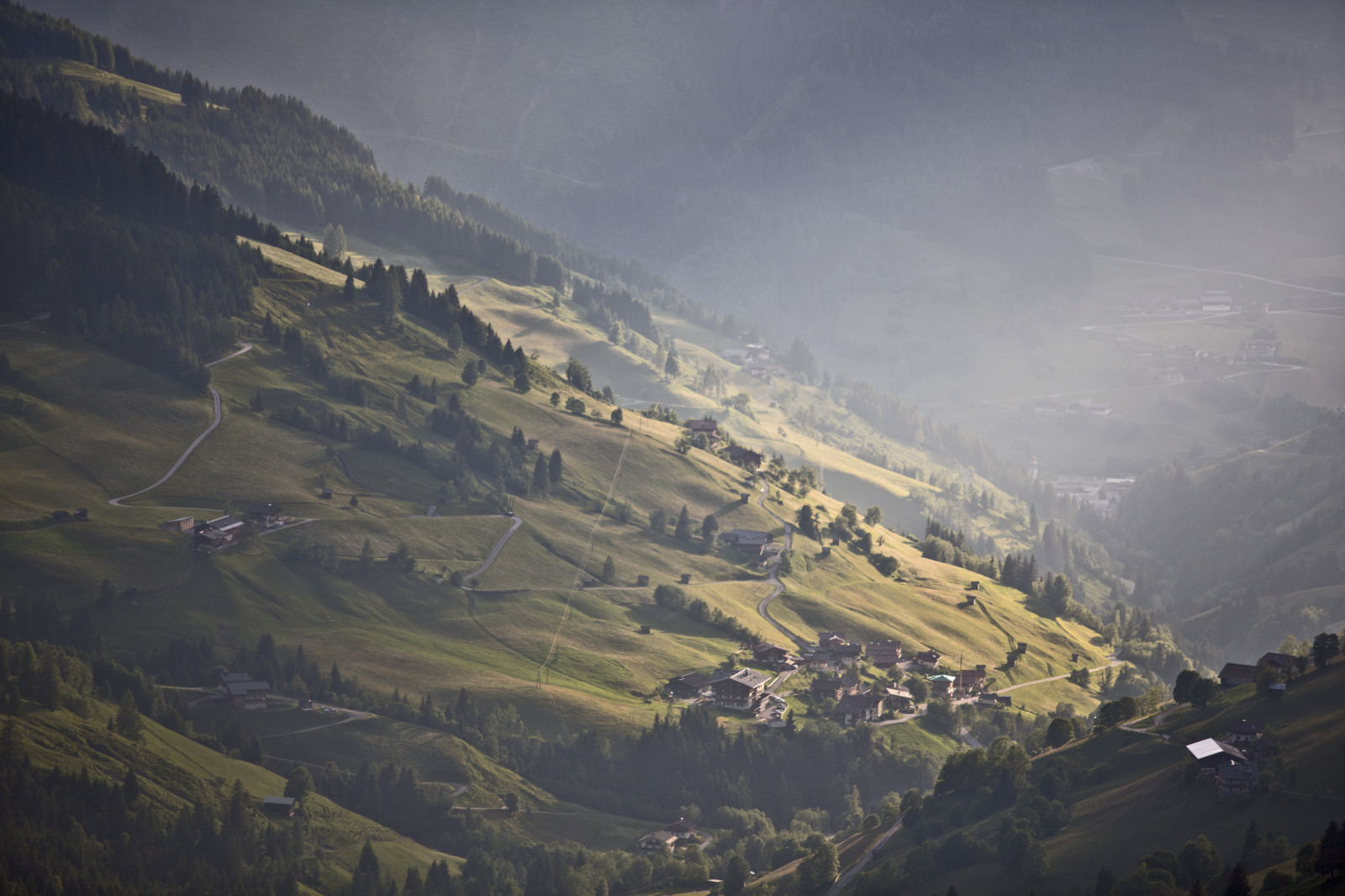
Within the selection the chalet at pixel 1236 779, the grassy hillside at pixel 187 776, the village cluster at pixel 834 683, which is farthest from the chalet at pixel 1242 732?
the grassy hillside at pixel 187 776

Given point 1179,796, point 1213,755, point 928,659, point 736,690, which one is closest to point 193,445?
point 736,690

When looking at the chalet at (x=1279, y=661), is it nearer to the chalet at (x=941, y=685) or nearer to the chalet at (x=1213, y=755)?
the chalet at (x=1213, y=755)

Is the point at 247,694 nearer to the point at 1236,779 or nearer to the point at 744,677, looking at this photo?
the point at 744,677

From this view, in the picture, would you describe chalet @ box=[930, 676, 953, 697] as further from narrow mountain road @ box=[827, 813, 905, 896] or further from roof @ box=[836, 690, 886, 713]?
narrow mountain road @ box=[827, 813, 905, 896]

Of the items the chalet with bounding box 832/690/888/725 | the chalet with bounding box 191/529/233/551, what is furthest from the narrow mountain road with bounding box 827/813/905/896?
the chalet with bounding box 191/529/233/551

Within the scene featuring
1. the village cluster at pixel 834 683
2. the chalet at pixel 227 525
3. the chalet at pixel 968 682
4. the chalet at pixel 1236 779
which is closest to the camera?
the chalet at pixel 1236 779

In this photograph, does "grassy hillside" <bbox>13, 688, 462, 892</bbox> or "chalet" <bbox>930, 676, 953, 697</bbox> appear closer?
"grassy hillside" <bbox>13, 688, 462, 892</bbox>
